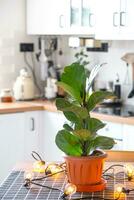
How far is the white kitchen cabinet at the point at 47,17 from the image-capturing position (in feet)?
13.5

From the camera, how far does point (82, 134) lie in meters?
1.81

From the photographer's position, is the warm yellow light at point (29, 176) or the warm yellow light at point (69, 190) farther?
the warm yellow light at point (29, 176)

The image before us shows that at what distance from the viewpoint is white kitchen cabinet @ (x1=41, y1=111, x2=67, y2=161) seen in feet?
13.1

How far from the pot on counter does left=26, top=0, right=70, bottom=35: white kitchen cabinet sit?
1.31 ft

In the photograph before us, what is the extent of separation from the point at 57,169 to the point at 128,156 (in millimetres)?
437

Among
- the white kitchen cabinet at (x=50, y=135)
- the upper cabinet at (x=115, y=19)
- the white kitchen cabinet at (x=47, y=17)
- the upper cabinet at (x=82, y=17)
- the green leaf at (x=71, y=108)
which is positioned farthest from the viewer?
the white kitchen cabinet at (x=47, y=17)

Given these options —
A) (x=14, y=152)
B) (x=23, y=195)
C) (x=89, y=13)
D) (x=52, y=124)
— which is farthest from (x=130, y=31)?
(x=23, y=195)

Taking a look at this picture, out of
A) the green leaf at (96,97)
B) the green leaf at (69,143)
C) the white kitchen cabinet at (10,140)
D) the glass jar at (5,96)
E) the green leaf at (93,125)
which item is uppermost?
the green leaf at (96,97)

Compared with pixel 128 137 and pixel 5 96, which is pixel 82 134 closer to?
pixel 128 137

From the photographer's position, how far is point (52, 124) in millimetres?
4047

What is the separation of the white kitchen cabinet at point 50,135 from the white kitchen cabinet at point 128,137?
2.32 ft

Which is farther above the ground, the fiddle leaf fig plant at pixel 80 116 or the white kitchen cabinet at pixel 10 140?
the fiddle leaf fig plant at pixel 80 116

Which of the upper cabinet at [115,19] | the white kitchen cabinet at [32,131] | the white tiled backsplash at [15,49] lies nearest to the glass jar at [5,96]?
the white tiled backsplash at [15,49]

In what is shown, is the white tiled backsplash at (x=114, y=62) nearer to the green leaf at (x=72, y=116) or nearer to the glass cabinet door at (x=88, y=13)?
the glass cabinet door at (x=88, y=13)
